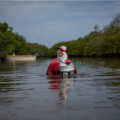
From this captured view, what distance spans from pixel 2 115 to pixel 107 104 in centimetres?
215

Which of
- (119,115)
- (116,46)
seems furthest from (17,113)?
(116,46)

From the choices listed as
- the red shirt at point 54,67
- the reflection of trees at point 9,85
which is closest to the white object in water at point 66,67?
the red shirt at point 54,67

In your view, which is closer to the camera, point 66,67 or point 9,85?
point 9,85

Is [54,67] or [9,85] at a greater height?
[54,67]

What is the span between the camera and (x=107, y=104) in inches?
230

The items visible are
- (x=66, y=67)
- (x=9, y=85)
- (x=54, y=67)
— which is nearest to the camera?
(x=9, y=85)

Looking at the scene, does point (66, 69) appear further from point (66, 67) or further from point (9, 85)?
point (9, 85)

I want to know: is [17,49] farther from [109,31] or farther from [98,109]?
[98,109]

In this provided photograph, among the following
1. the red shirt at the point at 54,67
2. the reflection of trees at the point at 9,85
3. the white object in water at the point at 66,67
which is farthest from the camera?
the red shirt at the point at 54,67

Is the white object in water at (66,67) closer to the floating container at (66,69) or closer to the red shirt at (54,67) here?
the floating container at (66,69)

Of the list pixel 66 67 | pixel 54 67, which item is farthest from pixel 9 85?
pixel 54 67

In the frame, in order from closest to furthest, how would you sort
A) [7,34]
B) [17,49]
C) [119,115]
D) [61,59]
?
[119,115] → [61,59] → [7,34] → [17,49]

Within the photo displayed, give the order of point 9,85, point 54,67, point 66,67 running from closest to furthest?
point 9,85, point 66,67, point 54,67

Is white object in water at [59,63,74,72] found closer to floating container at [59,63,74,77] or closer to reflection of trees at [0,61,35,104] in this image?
floating container at [59,63,74,77]
